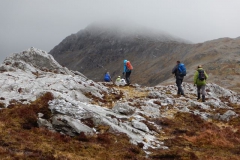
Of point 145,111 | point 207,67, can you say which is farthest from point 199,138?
point 207,67

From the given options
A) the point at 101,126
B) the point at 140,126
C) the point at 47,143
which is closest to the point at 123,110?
the point at 140,126

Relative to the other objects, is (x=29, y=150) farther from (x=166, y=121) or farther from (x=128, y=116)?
(x=166, y=121)

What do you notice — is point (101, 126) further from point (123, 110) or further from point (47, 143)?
point (123, 110)

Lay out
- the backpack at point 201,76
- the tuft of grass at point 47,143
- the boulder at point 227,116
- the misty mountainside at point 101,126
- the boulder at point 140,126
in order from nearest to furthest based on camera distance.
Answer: the tuft of grass at point 47,143 → the misty mountainside at point 101,126 → the boulder at point 140,126 → the boulder at point 227,116 → the backpack at point 201,76

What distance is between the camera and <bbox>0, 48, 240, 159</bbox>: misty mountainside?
13.4 meters

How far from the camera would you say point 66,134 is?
1545 cm

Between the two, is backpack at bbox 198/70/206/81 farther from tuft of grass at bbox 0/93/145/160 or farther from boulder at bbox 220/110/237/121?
tuft of grass at bbox 0/93/145/160

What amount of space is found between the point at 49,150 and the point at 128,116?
31.9 feet

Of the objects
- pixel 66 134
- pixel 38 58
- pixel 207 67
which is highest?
pixel 38 58

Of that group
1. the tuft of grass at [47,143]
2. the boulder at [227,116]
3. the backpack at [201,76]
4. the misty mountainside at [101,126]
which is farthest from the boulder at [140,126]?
the backpack at [201,76]

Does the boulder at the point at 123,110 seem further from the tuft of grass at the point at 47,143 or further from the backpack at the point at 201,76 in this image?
the backpack at the point at 201,76

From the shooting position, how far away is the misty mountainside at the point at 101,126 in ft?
44.1

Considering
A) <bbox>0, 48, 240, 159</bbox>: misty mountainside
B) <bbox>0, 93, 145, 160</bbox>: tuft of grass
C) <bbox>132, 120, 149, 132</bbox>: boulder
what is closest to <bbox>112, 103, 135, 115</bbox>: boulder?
<bbox>0, 48, 240, 159</bbox>: misty mountainside

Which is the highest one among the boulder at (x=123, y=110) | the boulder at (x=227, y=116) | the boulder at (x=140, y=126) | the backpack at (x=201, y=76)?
the backpack at (x=201, y=76)
